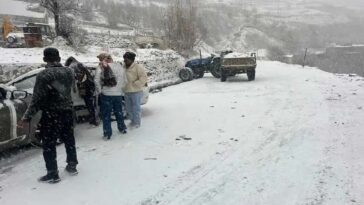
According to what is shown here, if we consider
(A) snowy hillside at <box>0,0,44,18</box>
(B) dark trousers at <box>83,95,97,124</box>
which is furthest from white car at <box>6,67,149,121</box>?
(A) snowy hillside at <box>0,0,44,18</box>

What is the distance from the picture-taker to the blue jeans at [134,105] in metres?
8.68

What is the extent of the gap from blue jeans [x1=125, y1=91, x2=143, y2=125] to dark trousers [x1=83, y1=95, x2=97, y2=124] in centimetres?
71

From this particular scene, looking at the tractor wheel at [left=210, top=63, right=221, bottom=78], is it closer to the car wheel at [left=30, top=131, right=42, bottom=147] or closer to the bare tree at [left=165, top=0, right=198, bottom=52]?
the bare tree at [left=165, top=0, right=198, bottom=52]

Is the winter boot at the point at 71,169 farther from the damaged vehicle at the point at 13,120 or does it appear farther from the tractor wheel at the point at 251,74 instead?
the tractor wheel at the point at 251,74

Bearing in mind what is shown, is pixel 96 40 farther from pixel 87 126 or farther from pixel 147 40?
pixel 87 126

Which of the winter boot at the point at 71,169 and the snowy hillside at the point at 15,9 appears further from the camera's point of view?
the snowy hillside at the point at 15,9

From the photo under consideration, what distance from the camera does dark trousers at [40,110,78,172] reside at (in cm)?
568

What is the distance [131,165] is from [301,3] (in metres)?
135

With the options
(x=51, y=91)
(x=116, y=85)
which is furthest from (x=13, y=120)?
(x=116, y=85)

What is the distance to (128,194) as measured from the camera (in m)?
5.42

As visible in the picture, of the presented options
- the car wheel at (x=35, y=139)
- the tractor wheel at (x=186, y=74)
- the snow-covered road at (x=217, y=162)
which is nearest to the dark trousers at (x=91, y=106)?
the snow-covered road at (x=217, y=162)

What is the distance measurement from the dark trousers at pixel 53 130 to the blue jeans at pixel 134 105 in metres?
2.79

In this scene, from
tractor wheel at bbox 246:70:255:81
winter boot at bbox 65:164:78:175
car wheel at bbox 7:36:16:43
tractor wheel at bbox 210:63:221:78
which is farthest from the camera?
car wheel at bbox 7:36:16:43

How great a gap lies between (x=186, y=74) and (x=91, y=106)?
455 inches
